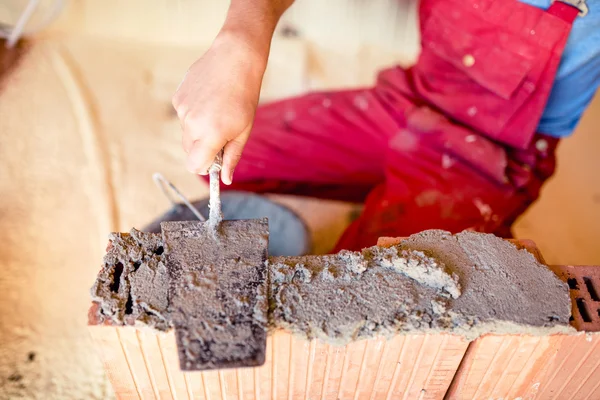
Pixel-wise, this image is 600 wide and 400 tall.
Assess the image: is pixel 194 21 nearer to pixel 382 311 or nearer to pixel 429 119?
pixel 429 119

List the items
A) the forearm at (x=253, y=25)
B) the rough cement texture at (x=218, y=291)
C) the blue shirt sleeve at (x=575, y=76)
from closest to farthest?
the rough cement texture at (x=218, y=291), the forearm at (x=253, y=25), the blue shirt sleeve at (x=575, y=76)

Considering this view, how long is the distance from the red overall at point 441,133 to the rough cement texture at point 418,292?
0.52m

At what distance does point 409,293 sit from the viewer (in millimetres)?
913

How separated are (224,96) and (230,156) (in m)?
0.12

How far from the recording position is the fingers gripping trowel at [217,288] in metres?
0.80

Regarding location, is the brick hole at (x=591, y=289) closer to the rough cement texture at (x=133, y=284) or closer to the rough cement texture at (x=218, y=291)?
the rough cement texture at (x=218, y=291)

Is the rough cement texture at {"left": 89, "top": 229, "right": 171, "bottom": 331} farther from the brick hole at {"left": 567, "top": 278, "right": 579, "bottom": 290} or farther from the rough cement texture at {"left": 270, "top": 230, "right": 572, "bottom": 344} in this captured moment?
the brick hole at {"left": 567, "top": 278, "right": 579, "bottom": 290}

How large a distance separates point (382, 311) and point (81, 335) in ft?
4.01

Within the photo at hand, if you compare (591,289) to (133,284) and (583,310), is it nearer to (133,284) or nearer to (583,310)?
(583,310)

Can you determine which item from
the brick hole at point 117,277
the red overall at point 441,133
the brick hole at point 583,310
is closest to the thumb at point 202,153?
the brick hole at point 117,277

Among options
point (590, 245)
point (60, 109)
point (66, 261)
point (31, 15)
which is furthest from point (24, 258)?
point (590, 245)

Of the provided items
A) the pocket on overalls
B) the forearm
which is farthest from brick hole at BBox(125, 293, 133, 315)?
the pocket on overalls

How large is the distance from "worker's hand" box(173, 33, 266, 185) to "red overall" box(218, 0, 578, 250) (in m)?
0.63

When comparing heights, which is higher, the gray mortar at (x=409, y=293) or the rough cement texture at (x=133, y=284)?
the gray mortar at (x=409, y=293)
